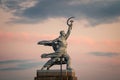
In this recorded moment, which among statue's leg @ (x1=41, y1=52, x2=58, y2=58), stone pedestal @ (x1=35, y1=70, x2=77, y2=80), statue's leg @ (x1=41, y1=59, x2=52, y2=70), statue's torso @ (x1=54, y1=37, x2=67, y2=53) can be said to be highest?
statue's torso @ (x1=54, y1=37, x2=67, y2=53)

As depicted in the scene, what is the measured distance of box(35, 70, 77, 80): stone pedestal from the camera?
1115 inches

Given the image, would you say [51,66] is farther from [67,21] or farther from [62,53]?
[67,21]

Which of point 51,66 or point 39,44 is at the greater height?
point 39,44

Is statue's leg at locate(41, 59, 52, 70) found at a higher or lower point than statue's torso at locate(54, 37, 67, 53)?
lower

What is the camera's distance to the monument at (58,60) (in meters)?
28.4

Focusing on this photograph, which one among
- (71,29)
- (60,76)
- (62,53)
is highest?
(71,29)

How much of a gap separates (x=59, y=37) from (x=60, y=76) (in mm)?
3214

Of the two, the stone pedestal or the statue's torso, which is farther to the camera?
the statue's torso

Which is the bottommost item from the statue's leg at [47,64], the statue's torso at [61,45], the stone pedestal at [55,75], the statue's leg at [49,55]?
the stone pedestal at [55,75]

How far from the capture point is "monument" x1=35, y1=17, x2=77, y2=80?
28375mm

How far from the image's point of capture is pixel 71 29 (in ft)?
95.9

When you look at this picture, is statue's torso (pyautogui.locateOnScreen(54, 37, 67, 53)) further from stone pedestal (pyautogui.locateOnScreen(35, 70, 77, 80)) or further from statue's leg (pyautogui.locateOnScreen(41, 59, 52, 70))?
stone pedestal (pyautogui.locateOnScreen(35, 70, 77, 80))

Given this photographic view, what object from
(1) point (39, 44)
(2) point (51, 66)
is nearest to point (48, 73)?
(2) point (51, 66)

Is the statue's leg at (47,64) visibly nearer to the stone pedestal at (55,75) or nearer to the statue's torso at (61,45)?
the stone pedestal at (55,75)
